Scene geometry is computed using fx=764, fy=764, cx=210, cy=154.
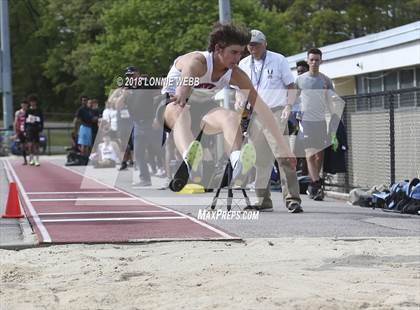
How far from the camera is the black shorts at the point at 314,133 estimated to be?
11055 mm

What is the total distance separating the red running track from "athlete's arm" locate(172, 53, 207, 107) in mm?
1485

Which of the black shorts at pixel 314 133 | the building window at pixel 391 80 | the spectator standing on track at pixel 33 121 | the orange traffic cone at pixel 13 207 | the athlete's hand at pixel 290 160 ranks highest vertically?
the building window at pixel 391 80

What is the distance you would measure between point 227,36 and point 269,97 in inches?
126

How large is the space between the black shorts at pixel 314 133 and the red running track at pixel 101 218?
2416mm

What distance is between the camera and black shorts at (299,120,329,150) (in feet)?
36.3

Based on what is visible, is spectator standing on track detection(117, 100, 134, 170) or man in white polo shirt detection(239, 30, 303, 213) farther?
spectator standing on track detection(117, 100, 134, 170)

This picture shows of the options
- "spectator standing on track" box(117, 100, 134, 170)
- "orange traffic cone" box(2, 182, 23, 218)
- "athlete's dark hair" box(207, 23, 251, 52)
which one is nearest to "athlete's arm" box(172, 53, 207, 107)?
"athlete's dark hair" box(207, 23, 251, 52)

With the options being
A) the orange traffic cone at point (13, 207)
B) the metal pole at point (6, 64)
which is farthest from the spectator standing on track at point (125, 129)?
the metal pole at point (6, 64)

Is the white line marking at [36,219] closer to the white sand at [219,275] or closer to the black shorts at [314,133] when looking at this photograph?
the white sand at [219,275]

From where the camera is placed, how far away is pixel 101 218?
916 cm

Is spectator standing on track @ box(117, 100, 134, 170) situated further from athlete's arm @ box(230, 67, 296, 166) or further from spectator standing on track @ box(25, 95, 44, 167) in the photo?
athlete's arm @ box(230, 67, 296, 166)

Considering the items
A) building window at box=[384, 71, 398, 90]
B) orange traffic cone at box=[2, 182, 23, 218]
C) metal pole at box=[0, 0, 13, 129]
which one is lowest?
orange traffic cone at box=[2, 182, 23, 218]

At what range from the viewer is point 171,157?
13.1 m

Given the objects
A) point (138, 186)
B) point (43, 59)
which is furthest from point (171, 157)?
point (43, 59)
